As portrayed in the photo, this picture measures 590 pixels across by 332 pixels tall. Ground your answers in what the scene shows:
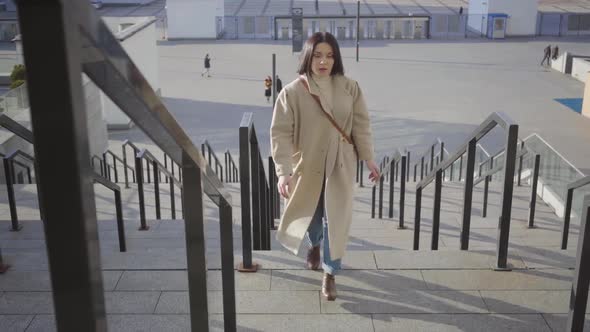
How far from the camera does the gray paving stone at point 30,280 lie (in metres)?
3.26

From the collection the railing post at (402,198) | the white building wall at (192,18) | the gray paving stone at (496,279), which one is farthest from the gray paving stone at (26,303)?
the white building wall at (192,18)

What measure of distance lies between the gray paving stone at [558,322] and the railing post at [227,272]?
1.38 meters

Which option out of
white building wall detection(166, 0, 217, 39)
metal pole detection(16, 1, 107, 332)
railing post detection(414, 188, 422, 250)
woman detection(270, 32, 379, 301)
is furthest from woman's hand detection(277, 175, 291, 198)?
white building wall detection(166, 0, 217, 39)

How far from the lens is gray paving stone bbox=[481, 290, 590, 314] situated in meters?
3.11

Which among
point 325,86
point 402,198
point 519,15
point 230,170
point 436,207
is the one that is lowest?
point 230,170

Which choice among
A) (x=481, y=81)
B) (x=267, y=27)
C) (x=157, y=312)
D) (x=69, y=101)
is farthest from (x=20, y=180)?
(x=267, y=27)

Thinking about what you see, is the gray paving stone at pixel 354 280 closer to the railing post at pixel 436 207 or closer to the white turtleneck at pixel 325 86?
the white turtleneck at pixel 325 86

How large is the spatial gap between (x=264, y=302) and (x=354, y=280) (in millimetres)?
523

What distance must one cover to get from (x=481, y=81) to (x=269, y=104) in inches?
289

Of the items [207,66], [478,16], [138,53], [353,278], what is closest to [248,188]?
[353,278]

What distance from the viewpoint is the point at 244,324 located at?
2.99m

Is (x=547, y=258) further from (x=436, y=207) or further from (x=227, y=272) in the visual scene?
(x=227, y=272)

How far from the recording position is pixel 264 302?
3.18 meters

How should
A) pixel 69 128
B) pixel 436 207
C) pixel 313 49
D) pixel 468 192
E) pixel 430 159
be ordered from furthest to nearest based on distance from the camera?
pixel 430 159 → pixel 436 207 → pixel 468 192 → pixel 313 49 → pixel 69 128
